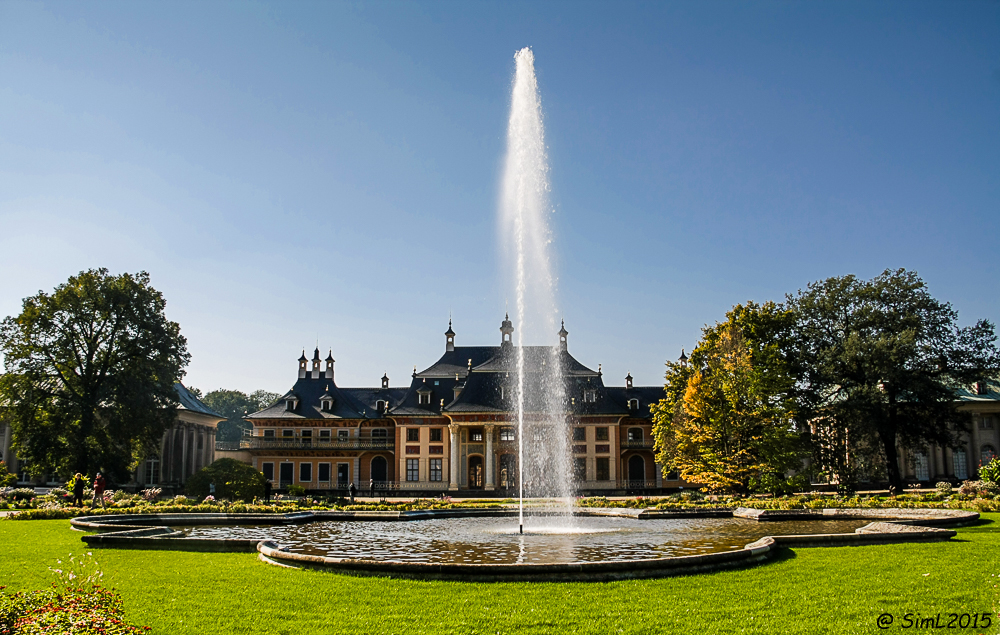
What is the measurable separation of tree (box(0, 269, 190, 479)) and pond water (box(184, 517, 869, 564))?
72.8ft

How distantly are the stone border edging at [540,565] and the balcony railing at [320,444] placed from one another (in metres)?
36.1

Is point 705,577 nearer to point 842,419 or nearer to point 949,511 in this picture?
point 949,511

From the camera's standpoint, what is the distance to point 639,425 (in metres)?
60.4

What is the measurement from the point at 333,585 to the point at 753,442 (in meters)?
29.8

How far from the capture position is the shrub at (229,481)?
35.5 meters

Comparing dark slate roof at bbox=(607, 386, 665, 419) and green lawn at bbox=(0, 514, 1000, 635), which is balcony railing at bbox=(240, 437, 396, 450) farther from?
green lawn at bbox=(0, 514, 1000, 635)

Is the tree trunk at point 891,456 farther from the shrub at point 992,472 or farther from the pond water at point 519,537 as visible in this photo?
the pond water at point 519,537

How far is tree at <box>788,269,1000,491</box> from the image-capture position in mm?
41750

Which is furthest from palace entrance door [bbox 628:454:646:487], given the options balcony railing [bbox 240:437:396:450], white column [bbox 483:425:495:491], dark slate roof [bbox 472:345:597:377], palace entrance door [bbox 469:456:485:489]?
balcony railing [bbox 240:437:396:450]

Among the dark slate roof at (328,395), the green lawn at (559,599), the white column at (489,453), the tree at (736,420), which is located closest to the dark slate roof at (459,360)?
the dark slate roof at (328,395)

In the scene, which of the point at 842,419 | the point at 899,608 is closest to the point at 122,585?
the point at 899,608

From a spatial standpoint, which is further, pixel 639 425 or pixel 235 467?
pixel 639 425

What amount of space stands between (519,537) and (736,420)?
2176 cm

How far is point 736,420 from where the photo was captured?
36562 millimetres
